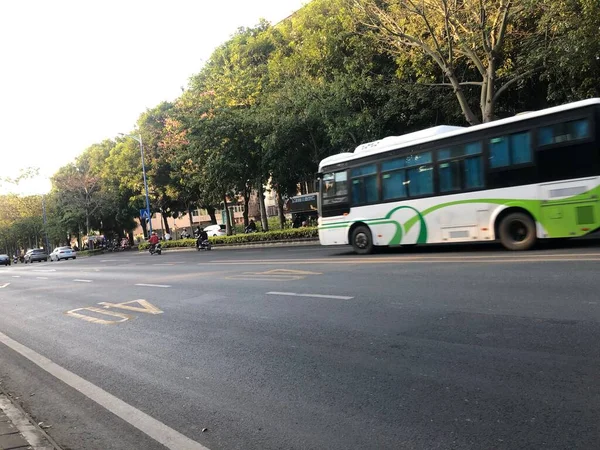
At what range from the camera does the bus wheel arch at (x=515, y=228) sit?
11820 mm

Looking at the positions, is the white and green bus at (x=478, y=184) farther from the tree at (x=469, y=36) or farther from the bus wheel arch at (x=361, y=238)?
the tree at (x=469, y=36)

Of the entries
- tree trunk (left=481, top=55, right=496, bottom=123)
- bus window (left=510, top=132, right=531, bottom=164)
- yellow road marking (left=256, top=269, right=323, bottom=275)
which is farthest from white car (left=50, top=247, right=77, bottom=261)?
bus window (left=510, top=132, right=531, bottom=164)

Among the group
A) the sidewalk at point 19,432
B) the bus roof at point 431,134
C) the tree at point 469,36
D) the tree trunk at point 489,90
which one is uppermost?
the tree at point 469,36

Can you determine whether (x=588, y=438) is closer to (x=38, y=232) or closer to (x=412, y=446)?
(x=412, y=446)

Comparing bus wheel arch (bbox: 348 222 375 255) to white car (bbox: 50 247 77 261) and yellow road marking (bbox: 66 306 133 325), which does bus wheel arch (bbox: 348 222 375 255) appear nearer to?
yellow road marking (bbox: 66 306 133 325)

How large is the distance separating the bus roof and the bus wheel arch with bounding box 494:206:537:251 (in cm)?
220

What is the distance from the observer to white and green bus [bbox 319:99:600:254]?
36.1 ft

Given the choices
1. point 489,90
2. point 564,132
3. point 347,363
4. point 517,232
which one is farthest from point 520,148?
point 347,363

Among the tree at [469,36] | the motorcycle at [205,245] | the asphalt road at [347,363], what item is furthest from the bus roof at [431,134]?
the motorcycle at [205,245]

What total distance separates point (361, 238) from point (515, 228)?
4975 mm

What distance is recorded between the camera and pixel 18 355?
723 cm

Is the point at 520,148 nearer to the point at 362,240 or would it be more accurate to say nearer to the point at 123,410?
the point at 362,240

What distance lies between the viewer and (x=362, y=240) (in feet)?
51.9

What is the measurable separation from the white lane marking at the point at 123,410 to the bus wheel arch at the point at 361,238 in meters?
10.5
